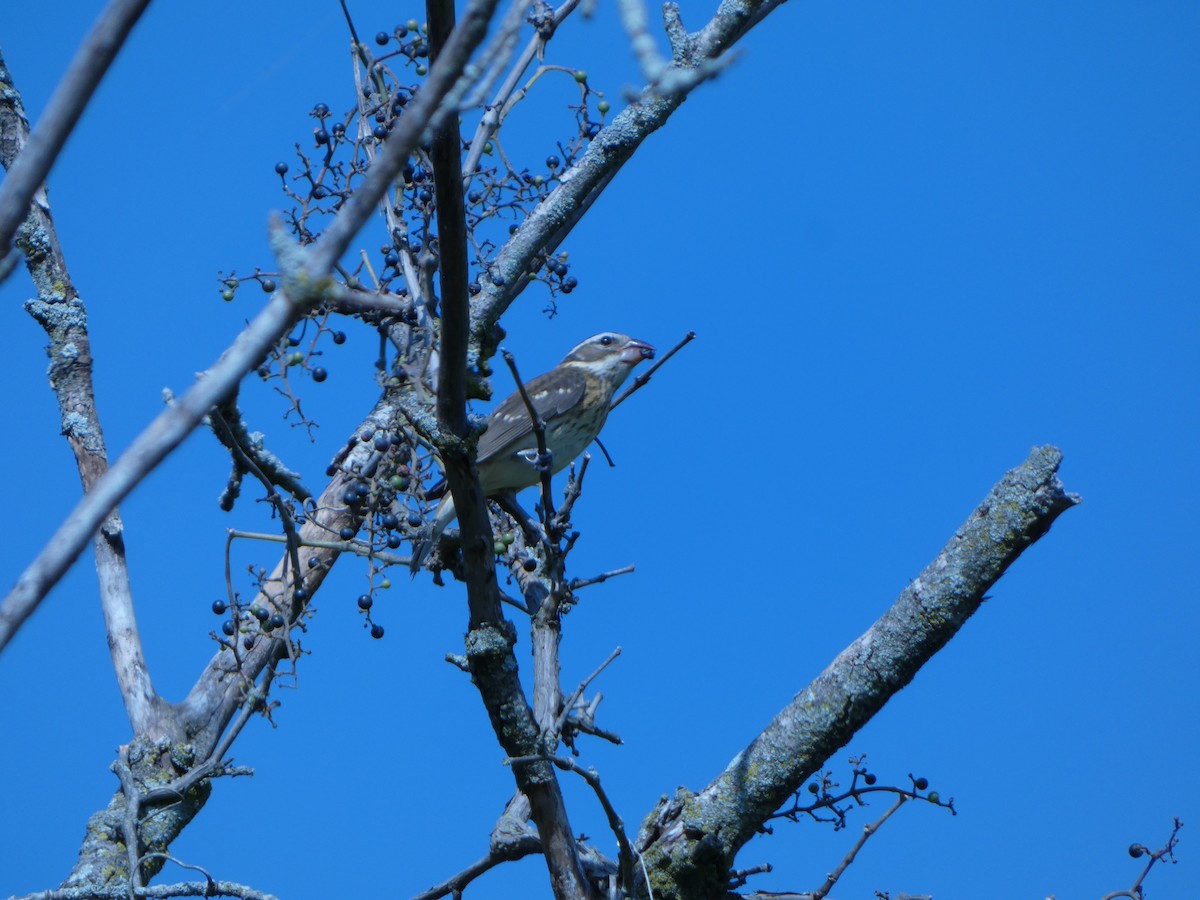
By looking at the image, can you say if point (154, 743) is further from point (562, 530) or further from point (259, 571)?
point (562, 530)

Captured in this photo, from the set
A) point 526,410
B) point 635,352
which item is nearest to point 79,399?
point 526,410

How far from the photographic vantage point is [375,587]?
12.6 feet

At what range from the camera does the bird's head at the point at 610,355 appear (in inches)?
210

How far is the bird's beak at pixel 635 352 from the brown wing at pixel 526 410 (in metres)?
0.30

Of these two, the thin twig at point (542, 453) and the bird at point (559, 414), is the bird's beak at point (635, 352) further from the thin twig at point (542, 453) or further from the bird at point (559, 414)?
the thin twig at point (542, 453)

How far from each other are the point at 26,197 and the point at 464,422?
1896mm

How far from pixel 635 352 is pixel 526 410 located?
48.2 inches

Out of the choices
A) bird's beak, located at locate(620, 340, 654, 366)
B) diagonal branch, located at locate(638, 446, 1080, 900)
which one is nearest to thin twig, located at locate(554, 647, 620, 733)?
diagonal branch, located at locate(638, 446, 1080, 900)

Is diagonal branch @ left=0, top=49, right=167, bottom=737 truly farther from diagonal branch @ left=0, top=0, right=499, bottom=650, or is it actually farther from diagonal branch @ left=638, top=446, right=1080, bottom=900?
diagonal branch @ left=0, top=0, right=499, bottom=650

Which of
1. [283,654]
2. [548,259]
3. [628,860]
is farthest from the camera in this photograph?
[548,259]

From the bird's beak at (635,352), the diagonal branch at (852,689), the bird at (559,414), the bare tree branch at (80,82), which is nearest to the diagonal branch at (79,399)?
the bird at (559,414)

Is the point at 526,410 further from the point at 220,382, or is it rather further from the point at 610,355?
the point at 220,382

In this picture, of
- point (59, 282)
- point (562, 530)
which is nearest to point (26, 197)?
point (562, 530)

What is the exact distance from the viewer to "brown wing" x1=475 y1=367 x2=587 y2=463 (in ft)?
14.7
